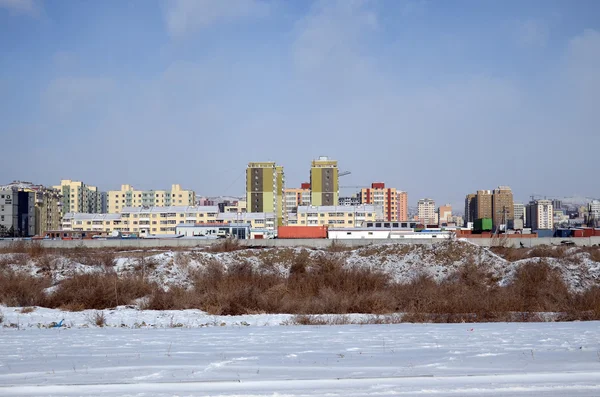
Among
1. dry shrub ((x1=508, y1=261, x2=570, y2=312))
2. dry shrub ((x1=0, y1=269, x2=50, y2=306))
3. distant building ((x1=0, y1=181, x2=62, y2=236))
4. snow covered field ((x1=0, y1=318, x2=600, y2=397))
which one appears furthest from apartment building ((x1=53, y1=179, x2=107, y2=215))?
snow covered field ((x1=0, y1=318, x2=600, y2=397))

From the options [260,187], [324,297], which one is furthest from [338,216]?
[324,297]

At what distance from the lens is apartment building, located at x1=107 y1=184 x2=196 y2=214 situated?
154 meters

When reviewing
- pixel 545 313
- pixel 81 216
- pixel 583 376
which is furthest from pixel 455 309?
pixel 81 216

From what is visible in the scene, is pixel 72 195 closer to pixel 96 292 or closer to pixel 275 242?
pixel 275 242

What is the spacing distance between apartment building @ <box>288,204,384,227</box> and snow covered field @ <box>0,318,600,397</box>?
91.3 metres

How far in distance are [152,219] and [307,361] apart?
9966 centimetres

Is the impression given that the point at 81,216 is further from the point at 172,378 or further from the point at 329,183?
the point at 172,378

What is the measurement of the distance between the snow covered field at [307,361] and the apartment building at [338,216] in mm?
91254

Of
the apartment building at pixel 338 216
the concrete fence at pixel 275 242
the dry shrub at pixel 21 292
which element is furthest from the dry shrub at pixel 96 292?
the apartment building at pixel 338 216

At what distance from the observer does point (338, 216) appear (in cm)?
10275

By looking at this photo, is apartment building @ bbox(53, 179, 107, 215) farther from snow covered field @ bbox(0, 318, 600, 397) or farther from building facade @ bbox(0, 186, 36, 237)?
snow covered field @ bbox(0, 318, 600, 397)

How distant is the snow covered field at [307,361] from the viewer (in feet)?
20.9

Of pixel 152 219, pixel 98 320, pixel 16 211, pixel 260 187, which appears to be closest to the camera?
pixel 98 320

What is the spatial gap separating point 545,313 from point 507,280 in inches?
306
